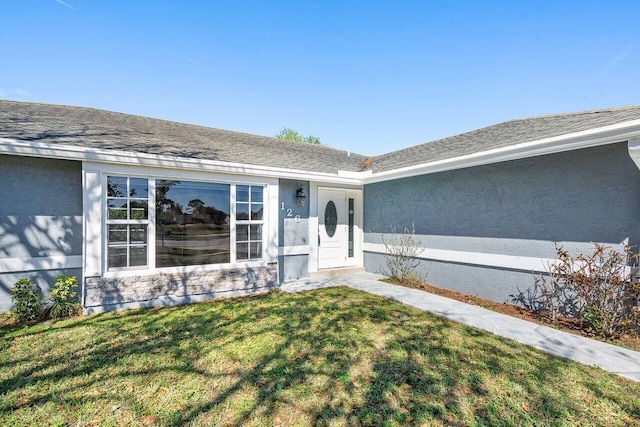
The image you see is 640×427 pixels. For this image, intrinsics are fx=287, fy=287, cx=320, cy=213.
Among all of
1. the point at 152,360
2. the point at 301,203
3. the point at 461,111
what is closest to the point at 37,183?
the point at 152,360

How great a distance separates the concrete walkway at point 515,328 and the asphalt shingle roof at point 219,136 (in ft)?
11.7

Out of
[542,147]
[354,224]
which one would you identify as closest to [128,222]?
[354,224]

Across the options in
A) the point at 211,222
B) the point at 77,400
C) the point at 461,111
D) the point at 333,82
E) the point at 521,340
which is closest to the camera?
the point at 77,400

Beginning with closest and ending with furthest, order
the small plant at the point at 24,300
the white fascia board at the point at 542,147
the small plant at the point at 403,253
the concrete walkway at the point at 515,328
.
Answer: the concrete walkway at the point at 515,328, the white fascia board at the point at 542,147, the small plant at the point at 24,300, the small plant at the point at 403,253

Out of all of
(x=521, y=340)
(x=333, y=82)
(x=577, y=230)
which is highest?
(x=333, y=82)

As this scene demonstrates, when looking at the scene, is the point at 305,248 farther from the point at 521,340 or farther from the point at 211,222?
the point at 521,340

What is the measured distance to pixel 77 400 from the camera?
119 inches

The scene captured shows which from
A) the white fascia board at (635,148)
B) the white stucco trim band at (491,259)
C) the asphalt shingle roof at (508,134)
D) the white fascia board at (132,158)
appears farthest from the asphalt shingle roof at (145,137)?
the white fascia board at (635,148)

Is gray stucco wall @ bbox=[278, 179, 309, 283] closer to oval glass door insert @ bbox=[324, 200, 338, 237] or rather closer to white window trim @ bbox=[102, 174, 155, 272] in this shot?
oval glass door insert @ bbox=[324, 200, 338, 237]

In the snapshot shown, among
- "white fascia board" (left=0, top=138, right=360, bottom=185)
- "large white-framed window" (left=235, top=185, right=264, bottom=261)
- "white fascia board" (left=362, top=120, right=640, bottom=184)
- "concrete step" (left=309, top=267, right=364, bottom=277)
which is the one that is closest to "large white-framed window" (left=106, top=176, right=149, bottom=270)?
"white fascia board" (left=0, top=138, right=360, bottom=185)

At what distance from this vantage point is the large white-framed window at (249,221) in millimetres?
7348

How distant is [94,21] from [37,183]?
20.5ft

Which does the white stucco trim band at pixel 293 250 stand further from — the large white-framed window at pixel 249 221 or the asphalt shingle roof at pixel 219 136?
the asphalt shingle roof at pixel 219 136

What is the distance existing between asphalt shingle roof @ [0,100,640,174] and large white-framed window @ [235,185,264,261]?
2.61ft
